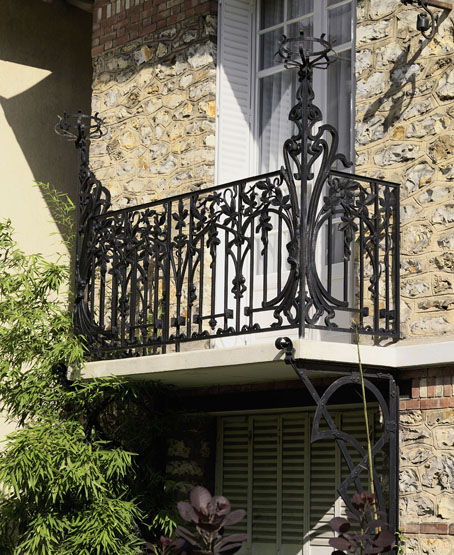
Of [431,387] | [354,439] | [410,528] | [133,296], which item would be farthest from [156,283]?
[410,528]

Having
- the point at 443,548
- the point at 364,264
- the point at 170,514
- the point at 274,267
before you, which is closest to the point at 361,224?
the point at 364,264

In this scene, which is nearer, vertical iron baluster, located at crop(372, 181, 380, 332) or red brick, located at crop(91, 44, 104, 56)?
vertical iron baluster, located at crop(372, 181, 380, 332)

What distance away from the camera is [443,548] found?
6766mm

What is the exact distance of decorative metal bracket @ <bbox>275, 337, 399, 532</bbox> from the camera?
676 centimetres

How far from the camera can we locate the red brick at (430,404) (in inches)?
273

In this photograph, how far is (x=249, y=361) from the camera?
7074 mm

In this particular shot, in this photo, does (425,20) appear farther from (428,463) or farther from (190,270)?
(428,463)

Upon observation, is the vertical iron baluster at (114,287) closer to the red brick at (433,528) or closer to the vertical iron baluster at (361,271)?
the vertical iron baluster at (361,271)

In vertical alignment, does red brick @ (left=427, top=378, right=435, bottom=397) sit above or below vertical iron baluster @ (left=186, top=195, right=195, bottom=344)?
below

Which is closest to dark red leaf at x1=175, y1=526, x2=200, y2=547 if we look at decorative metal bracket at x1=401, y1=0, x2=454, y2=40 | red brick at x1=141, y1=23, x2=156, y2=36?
decorative metal bracket at x1=401, y1=0, x2=454, y2=40

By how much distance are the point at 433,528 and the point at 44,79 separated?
6.38 meters

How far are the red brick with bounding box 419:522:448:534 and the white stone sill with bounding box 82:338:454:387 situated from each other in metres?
0.99

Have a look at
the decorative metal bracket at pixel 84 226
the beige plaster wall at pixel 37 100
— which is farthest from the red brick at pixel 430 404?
the beige plaster wall at pixel 37 100

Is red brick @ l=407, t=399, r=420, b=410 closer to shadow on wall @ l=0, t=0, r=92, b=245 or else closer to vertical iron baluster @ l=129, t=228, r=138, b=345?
vertical iron baluster @ l=129, t=228, r=138, b=345
